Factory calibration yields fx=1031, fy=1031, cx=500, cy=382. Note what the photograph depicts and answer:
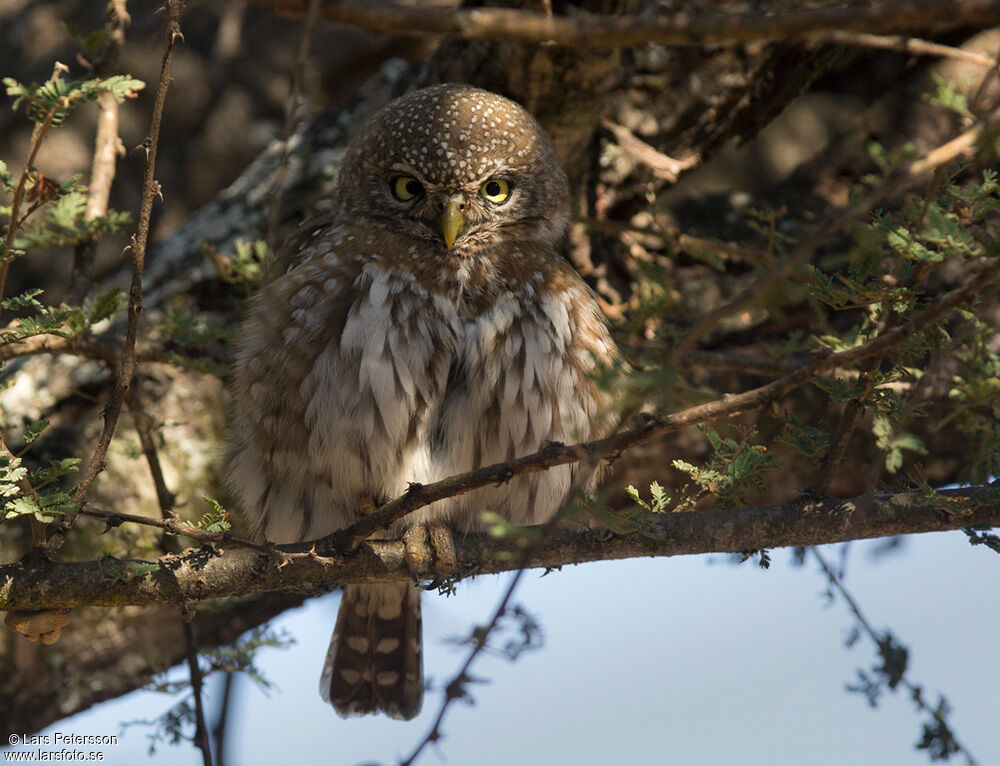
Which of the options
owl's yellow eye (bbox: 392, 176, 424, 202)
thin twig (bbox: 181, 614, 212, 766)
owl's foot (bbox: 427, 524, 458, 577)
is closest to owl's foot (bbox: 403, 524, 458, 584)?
owl's foot (bbox: 427, 524, 458, 577)

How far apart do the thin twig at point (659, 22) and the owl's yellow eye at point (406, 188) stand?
1433 mm

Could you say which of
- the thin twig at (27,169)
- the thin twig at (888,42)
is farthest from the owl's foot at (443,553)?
the thin twig at (888,42)

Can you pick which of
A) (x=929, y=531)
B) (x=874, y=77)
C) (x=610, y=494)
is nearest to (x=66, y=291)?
(x=610, y=494)

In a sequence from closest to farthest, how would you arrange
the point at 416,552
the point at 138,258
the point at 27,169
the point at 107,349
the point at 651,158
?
the point at 138,258 → the point at 27,169 → the point at 416,552 → the point at 107,349 → the point at 651,158

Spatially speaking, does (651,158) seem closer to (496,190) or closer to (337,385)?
(496,190)

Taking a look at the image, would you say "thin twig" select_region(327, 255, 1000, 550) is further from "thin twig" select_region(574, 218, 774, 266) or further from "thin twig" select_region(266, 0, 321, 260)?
"thin twig" select_region(574, 218, 774, 266)

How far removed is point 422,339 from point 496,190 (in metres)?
0.64

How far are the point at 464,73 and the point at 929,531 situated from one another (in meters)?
2.27

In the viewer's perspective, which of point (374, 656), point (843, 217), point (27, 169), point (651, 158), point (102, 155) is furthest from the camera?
point (651, 158)

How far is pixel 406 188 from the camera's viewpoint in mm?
3248

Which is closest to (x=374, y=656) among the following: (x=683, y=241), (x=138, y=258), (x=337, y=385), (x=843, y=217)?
(x=337, y=385)

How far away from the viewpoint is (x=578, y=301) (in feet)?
10.5

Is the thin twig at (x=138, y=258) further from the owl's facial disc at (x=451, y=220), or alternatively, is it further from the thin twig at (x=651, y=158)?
the thin twig at (x=651, y=158)

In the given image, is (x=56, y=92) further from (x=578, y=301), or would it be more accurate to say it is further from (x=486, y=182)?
(x=578, y=301)
